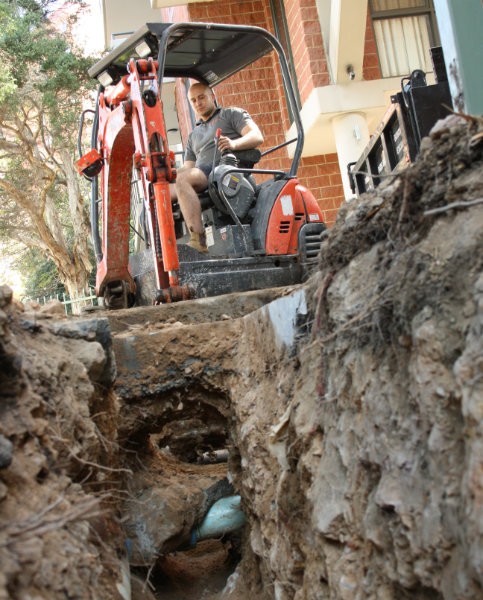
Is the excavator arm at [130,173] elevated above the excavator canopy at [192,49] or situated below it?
below

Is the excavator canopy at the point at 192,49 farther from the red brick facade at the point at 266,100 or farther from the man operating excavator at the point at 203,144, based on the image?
the red brick facade at the point at 266,100

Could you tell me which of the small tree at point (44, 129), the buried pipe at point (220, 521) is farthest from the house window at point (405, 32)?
the small tree at point (44, 129)

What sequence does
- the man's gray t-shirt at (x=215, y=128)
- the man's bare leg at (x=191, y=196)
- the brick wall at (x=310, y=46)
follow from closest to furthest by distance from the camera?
the man's bare leg at (x=191, y=196) < the man's gray t-shirt at (x=215, y=128) < the brick wall at (x=310, y=46)

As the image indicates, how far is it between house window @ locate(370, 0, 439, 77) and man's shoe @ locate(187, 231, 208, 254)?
6106mm

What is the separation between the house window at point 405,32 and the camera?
11.7 metres

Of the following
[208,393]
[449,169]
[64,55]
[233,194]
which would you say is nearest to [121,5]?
[64,55]

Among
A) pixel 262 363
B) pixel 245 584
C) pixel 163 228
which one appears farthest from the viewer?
pixel 163 228

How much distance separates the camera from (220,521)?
595 centimetres

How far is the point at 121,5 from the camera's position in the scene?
707 inches

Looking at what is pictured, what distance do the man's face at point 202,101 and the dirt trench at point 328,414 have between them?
287cm

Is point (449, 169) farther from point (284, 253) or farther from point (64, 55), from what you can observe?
point (64, 55)

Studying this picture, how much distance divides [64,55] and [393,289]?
16.8 meters

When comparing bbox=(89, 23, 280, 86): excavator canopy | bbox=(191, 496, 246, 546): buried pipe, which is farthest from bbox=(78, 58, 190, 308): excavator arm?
bbox=(191, 496, 246, 546): buried pipe

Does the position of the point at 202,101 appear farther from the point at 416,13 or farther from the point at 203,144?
the point at 416,13
